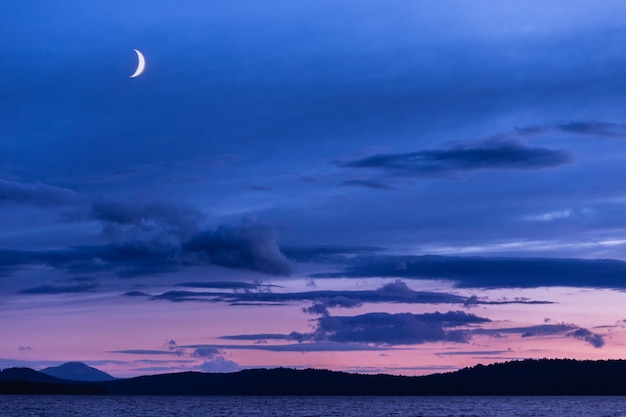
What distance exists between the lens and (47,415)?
198 meters

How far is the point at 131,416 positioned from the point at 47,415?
18765 millimetres

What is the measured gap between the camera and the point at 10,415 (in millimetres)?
194875

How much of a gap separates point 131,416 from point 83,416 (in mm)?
10945

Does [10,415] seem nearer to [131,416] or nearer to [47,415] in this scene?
[47,415]

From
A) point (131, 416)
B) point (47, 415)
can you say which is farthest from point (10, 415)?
point (131, 416)

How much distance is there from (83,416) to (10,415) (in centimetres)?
1565

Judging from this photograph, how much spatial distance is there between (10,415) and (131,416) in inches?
1031

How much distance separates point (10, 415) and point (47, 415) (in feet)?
26.2

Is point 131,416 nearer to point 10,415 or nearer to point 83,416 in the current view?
point 83,416

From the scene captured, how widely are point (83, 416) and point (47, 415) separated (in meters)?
7.90

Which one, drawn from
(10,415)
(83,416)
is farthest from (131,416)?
(10,415)

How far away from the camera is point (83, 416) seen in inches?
7854
